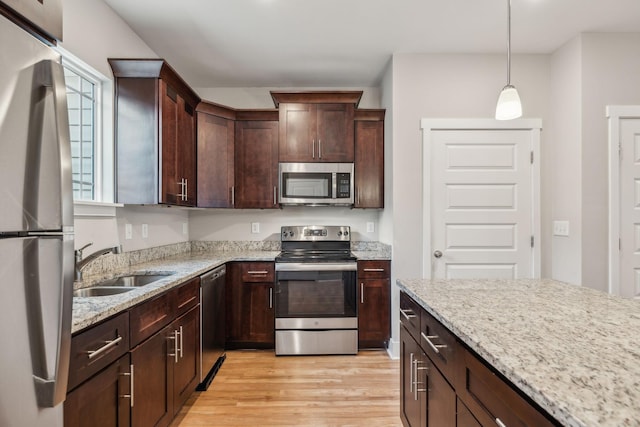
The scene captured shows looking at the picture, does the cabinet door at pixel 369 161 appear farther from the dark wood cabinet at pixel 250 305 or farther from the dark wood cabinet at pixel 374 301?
the dark wood cabinet at pixel 250 305

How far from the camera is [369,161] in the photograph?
3.36 meters

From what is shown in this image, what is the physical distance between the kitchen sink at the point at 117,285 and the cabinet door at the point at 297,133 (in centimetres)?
164

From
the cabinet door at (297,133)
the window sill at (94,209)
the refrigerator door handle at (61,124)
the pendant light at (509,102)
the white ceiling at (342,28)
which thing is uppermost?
the white ceiling at (342,28)

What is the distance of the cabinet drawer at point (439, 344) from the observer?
1150 millimetres

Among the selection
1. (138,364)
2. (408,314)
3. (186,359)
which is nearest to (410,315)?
(408,314)

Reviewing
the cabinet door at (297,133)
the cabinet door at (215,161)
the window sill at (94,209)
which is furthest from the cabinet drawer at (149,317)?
the cabinet door at (297,133)

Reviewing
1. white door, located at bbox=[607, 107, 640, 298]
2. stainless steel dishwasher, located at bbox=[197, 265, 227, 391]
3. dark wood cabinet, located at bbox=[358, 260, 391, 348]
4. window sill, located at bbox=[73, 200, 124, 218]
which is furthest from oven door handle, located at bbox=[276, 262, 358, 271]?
white door, located at bbox=[607, 107, 640, 298]

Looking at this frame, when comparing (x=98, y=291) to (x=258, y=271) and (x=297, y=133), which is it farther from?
(x=297, y=133)

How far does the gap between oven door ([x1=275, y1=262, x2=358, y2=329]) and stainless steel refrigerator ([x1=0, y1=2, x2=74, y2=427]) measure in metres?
2.12

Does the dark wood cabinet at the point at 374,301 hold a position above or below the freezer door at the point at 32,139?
below

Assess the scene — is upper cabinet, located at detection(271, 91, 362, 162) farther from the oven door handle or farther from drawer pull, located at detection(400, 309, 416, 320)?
drawer pull, located at detection(400, 309, 416, 320)

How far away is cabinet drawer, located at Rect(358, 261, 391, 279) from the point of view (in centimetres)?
305

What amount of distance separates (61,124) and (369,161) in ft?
9.05

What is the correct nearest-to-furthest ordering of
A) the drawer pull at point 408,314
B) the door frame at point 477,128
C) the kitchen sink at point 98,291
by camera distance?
1. the drawer pull at point 408,314
2. the kitchen sink at point 98,291
3. the door frame at point 477,128
